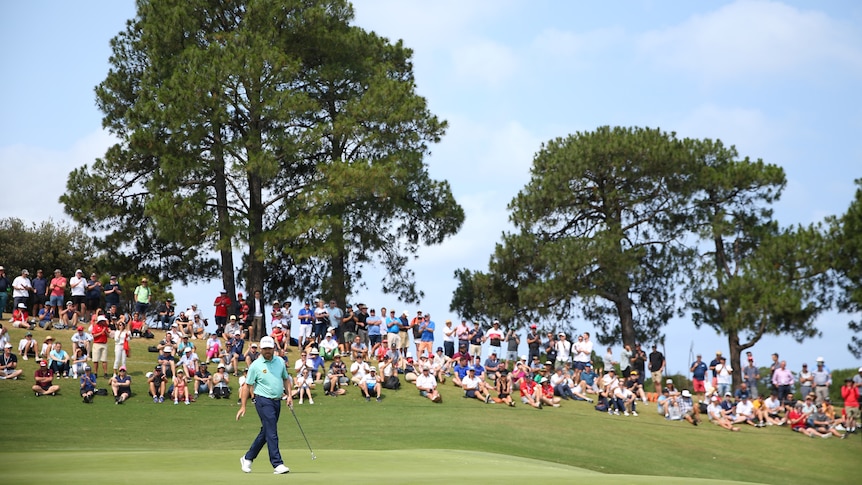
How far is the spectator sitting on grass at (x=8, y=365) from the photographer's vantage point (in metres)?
27.1

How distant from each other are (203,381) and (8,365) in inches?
211

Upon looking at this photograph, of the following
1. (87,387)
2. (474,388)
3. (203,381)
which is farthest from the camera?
(474,388)

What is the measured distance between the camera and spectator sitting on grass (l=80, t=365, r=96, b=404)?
25859 mm

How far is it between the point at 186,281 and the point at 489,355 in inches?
627

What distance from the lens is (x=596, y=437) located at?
25984 millimetres

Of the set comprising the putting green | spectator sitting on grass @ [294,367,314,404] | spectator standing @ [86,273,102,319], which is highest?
spectator standing @ [86,273,102,319]

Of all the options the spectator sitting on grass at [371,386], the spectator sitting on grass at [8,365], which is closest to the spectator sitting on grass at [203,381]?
the spectator sitting on grass at [371,386]

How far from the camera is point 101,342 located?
28.0 m

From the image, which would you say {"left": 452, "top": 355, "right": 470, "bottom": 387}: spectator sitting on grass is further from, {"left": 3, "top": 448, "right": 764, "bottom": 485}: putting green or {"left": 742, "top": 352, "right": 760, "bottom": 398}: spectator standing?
{"left": 3, "top": 448, "right": 764, "bottom": 485}: putting green

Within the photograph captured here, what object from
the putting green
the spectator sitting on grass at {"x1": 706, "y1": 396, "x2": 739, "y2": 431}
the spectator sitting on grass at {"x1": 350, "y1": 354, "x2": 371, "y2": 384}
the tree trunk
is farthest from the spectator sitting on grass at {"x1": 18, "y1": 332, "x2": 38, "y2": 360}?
the spectator sitting on grass at {"x1": 706, "y1": 396, "x2": 739, "y2": 431}

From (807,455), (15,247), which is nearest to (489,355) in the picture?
(807,455)

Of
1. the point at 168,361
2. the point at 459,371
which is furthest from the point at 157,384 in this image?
the point at 459,371

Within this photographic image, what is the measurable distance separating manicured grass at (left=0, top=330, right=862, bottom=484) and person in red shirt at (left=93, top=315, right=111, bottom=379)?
961 mm

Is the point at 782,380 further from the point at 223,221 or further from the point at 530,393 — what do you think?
the point at 223,221
